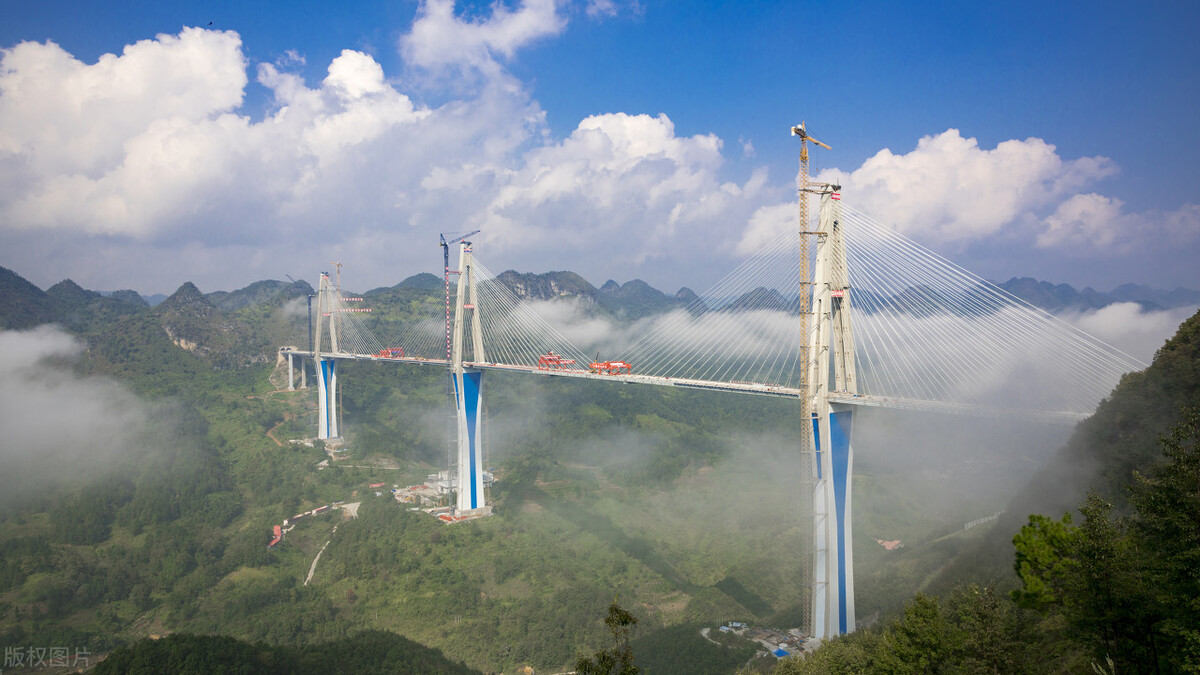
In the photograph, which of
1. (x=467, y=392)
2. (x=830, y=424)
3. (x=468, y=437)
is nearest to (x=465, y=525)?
(x=468, y=437)

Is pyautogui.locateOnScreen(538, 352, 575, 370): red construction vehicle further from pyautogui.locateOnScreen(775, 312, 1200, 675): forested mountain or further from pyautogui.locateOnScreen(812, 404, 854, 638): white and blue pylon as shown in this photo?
pyautogui.locateOnScreen(775, 312, 1200, 675): forested mountain

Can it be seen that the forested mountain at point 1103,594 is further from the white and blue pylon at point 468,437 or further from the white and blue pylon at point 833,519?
the white and blue pylon at point 468,437

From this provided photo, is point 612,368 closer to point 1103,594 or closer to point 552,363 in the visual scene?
point 552,363

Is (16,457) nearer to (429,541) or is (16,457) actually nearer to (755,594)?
(429,541)

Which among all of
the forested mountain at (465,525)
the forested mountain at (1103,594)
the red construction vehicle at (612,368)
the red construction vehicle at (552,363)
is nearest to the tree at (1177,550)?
the forested mountain at (1103,594)

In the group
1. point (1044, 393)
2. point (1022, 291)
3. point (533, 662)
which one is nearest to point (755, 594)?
point (533, 662)

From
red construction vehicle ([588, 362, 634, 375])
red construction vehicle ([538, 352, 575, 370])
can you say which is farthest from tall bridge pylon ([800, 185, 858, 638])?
red construction vehicle ([538, 352, 575, 370])
